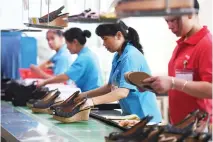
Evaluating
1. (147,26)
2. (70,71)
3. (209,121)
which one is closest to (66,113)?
(209,121)

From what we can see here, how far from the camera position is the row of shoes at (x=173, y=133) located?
6.44 feet

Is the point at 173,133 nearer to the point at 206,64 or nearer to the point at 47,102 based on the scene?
the point at 206,64

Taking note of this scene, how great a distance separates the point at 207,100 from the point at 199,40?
1.13 feet

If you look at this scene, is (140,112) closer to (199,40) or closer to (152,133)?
(199,40)

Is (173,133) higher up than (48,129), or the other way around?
(173,133)

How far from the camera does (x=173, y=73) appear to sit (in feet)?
9.94

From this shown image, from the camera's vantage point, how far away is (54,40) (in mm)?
6832

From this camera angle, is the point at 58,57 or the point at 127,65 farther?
the point at 58,57

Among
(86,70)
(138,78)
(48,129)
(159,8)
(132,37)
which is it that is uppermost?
(159,8)

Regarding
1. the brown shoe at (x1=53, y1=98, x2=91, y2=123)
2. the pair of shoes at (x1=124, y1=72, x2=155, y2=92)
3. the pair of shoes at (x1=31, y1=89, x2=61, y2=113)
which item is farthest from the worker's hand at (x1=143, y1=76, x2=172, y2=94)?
the pair of shoes at (x1=31, y1=89, x2=61, y2=113)

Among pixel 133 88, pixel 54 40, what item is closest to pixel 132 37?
pixel 133 88

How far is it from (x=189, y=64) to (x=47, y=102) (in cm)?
152

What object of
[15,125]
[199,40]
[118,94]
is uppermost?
[199,40]

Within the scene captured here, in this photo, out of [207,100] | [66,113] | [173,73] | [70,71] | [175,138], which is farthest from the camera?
[70,71]
